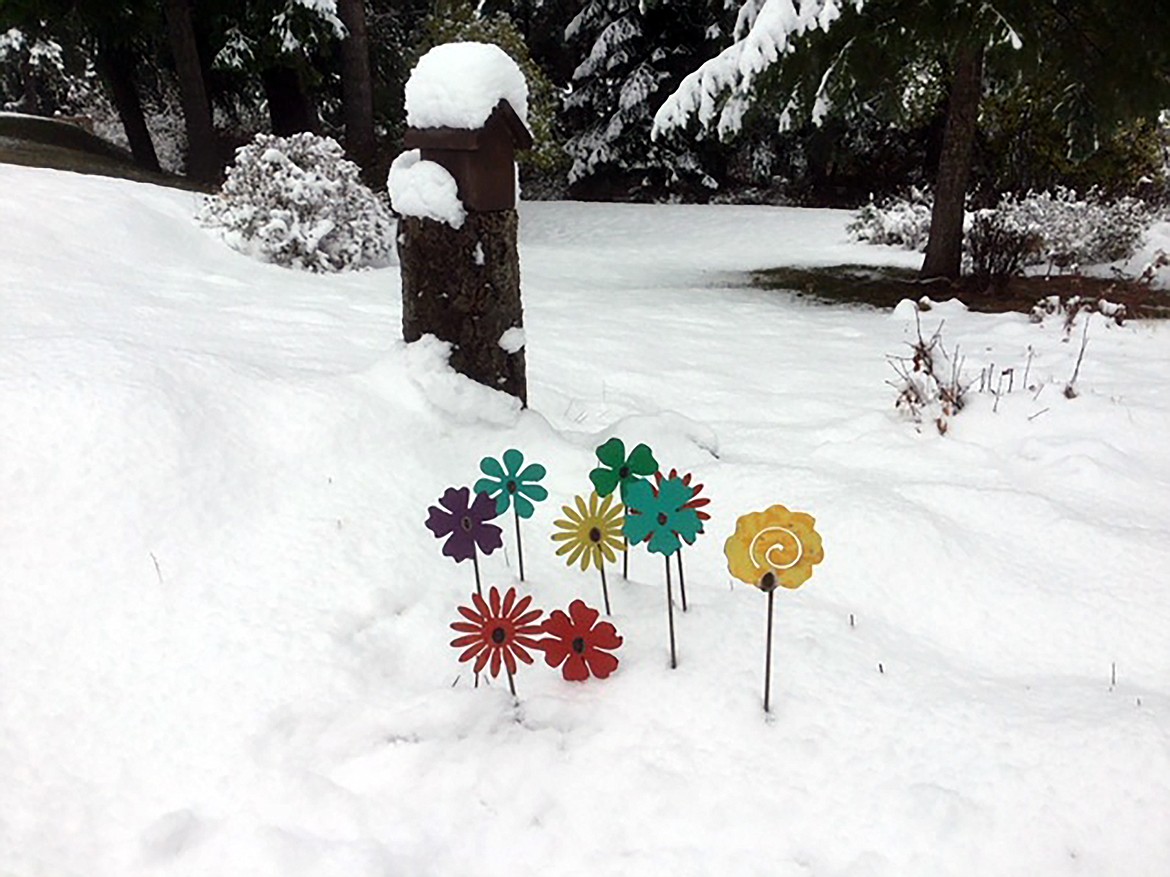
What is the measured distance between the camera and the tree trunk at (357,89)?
40.2 feet

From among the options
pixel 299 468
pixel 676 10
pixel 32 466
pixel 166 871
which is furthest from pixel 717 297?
pixel 676 10

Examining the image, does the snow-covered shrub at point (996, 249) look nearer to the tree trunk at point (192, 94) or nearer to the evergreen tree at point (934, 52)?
the evergreen tree at point (934, 52)

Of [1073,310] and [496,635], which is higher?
[1073,310]

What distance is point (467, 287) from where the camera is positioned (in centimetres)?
297

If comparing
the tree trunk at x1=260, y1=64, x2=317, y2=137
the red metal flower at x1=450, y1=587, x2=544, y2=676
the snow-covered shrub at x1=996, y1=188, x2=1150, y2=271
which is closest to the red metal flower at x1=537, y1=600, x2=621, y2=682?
the red metal flower at x1=450, y1=587, x2=544, y2=676

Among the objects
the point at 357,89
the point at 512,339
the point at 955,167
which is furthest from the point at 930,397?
the point at 357,89

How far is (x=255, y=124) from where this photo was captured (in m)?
19.5

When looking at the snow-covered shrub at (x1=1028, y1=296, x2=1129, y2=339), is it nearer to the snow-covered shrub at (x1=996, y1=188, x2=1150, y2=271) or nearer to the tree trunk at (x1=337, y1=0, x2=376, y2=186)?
the snow-covered shrub at (x1=996, y1=188, x2=1150, y2=271)

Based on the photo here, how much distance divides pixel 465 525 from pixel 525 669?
38cm

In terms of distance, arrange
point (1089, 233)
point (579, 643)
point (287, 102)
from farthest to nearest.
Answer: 1. point (287, 102)
2. point (1089, 233)
3. point (579, 643)

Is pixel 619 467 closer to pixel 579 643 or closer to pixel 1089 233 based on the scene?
pixel 579 643

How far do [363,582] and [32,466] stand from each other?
1.02 meters

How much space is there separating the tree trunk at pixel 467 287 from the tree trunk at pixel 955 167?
5.09 metres

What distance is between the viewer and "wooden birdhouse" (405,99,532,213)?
2.86 meters
